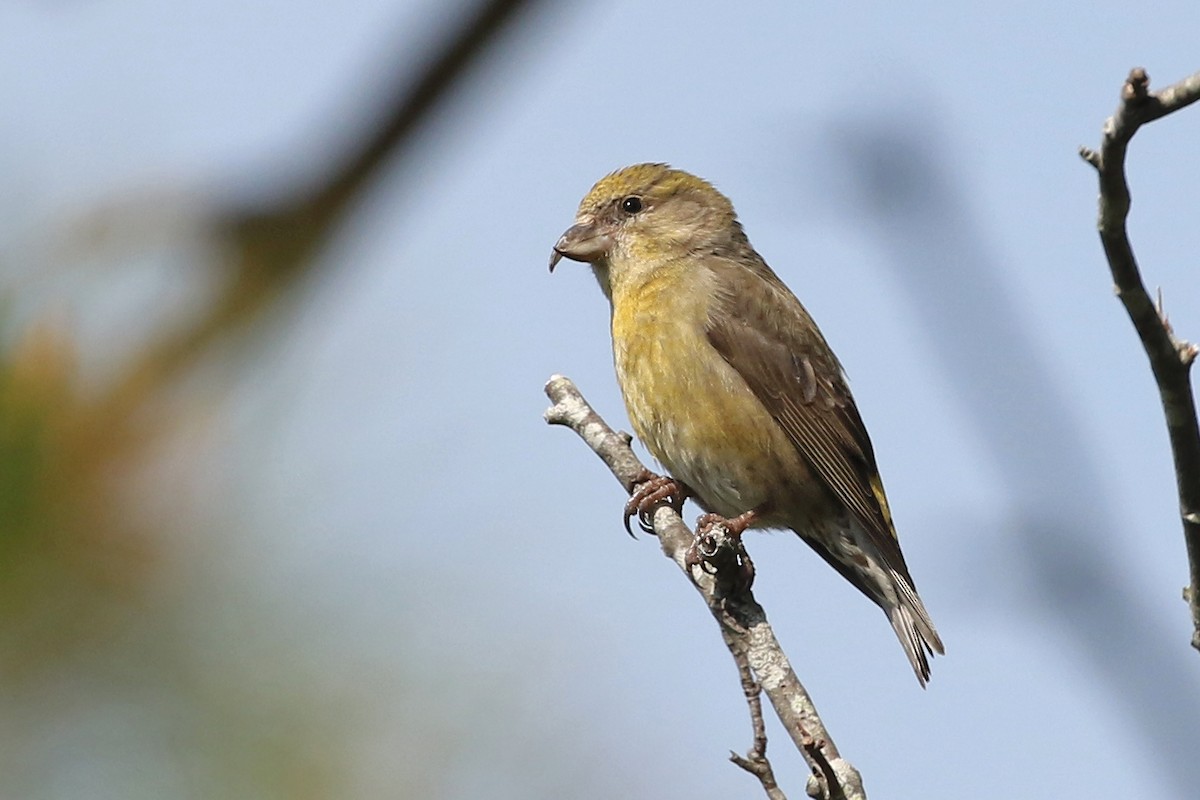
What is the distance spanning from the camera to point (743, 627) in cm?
348

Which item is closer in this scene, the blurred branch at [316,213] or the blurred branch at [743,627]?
the blurred branch at [316,213]

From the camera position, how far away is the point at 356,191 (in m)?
1.73

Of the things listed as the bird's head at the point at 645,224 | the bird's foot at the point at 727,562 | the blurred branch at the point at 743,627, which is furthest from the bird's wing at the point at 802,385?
the bird's foot at the point at 727,562

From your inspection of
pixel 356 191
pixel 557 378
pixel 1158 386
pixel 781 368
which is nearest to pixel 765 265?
pixel 781 368

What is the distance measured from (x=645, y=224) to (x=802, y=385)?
1.06 metres

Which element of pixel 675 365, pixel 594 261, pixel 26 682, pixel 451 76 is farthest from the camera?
pixel 594 261

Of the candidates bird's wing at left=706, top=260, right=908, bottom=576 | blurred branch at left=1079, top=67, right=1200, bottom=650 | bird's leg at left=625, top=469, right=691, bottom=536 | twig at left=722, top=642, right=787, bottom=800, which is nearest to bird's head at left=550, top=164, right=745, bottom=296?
bird's wing at left=706, top=260, right=908, bottom=576

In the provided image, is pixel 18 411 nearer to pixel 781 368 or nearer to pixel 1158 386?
pixel 1158 386

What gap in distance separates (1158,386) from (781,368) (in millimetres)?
3748

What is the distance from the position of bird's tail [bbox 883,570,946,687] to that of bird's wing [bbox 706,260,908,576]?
0.29 ft

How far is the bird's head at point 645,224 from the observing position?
6137 millimetres

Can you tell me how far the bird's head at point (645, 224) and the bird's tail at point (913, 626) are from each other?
67.4 inches

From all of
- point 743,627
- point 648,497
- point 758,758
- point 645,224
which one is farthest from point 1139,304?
point 645,224

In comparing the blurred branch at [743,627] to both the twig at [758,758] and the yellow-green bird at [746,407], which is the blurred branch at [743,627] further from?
the yellow-green bird at [746,407]
